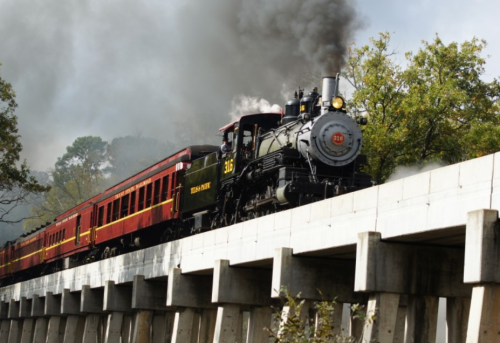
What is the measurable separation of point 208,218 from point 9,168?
13.6 m

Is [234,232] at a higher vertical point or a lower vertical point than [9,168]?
lower

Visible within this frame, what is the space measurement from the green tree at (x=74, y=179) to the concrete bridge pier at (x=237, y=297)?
74.2 m

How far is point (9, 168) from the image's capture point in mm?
Result: 36406

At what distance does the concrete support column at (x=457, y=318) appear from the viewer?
16156 millimetres

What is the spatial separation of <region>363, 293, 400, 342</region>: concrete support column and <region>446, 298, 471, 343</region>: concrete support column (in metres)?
2.41

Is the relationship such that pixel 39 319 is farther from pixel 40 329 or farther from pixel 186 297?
pixel 186 297

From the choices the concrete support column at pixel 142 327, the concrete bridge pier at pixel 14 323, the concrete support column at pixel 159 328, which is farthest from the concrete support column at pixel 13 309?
the concrete support column at pixel 142 327

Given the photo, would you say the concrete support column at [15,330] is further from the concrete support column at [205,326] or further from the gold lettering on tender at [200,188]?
the concrete support column at [205,326]

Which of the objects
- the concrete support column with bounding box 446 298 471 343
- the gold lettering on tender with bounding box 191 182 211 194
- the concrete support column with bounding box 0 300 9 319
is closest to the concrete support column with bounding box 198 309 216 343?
the gold lettering on tender with bounding box 191 182 211 194

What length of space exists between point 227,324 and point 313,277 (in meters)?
3.30

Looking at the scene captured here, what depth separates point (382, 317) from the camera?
14078mm

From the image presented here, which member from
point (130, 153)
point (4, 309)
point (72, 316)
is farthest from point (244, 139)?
point (130, 153)

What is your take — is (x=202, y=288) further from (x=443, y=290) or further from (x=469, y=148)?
(x=469, y=148)

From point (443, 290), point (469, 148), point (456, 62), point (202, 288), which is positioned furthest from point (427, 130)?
point (443, 290)
